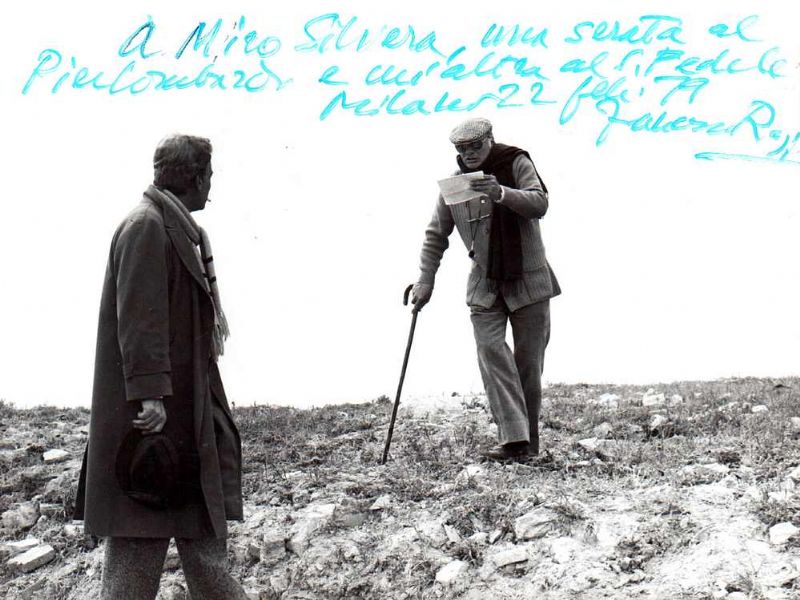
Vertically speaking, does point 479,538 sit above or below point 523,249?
below

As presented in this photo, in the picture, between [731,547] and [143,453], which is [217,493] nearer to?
[143,453]

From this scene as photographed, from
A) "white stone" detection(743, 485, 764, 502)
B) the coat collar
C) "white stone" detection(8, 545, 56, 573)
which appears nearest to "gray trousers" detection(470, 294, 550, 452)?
"white stone" detection(743, 485, 764, 502)

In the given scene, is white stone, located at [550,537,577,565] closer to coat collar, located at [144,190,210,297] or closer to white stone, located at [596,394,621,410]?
coat collar, located at [144,190,210,297]

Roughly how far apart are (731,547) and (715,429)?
2.13 m

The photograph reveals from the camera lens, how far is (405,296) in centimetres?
648

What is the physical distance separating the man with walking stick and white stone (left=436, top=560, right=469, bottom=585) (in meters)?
1.15

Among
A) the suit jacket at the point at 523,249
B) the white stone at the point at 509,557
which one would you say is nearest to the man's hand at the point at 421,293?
the suit jacket at the point at 523,249

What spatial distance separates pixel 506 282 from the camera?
6.02 metres

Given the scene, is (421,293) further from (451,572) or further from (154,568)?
(154,568)

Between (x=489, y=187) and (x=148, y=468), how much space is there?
8.82 ft

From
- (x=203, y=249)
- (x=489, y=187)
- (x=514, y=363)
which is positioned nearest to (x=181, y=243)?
(x=203, y=249)

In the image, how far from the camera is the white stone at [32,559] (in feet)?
19.2

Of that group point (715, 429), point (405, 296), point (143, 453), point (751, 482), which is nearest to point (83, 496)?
point (143, 453)

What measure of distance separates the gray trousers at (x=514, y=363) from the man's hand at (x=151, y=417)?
8.99ft
